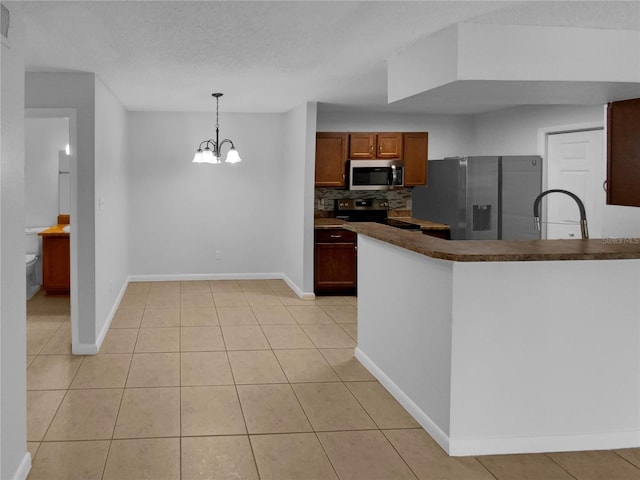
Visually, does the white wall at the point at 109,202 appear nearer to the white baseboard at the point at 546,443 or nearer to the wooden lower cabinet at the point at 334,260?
the wooden lower cabinet at the point at 334,260

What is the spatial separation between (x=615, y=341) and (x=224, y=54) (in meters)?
2.96

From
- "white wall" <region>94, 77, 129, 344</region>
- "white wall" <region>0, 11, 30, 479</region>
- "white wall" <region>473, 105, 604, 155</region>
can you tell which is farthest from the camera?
"white wall" <region>473, 105, 604, 155</region>

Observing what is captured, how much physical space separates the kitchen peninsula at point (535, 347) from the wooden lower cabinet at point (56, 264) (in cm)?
520

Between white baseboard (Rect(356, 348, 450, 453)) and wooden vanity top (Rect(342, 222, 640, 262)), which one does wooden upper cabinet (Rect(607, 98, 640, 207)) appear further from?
white baseboard (Rect(356, 348, 450, 453))

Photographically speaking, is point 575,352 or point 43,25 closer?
point 575,352

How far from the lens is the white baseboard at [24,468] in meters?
2.77

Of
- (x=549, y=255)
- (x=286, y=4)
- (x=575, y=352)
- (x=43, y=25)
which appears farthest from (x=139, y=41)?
(x=575, y=352)

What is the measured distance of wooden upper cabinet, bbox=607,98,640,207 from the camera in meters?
3.95

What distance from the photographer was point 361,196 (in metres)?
8.00

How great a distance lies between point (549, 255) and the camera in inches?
120

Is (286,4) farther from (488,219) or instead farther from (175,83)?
(488,219)

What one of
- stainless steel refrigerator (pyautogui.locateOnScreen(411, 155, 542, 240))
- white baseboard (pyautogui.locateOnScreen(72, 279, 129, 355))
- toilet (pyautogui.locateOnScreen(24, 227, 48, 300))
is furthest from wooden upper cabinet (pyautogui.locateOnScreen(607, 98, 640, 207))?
toilet (pyautogui.locateOnScreen(24, 227, 48, 300))

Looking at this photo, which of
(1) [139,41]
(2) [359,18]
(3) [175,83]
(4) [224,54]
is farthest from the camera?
(3) [175,83]

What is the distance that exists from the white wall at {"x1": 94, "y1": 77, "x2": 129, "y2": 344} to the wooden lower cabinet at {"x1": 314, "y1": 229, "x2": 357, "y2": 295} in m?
2.20
